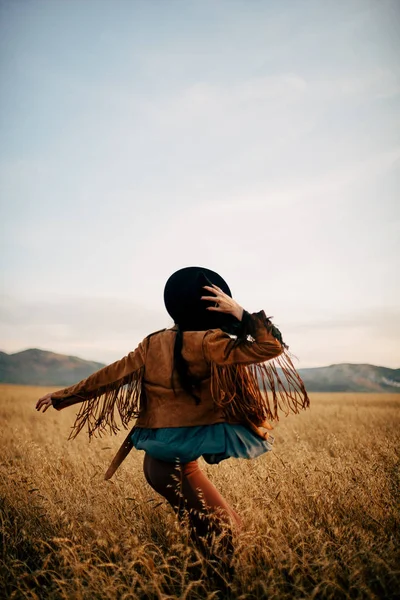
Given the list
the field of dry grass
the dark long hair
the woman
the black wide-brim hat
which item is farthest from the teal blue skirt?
the black wide-brim hat

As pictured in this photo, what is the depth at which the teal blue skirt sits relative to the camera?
102 inches

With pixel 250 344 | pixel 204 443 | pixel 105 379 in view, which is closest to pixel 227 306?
pixel 250 344

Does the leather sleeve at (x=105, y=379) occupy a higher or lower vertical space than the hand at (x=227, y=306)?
lower

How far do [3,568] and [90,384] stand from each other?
1450 millimetres

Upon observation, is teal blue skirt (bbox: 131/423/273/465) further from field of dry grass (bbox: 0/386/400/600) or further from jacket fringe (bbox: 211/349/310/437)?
field of dry grass (bbox: 0/386/400/600)

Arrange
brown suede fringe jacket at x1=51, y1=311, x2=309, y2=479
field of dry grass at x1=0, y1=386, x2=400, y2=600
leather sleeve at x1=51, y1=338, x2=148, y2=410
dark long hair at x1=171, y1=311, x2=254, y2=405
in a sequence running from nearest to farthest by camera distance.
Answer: field of dry grass at x1=0, y1=386, x2=400, y2=600 < brown suede fringe jacket at x1=51, y1=311, x2=309, y2=479 < dark long hair at x1=171, y1=311, x2=254, y2=405 < leather sleeve at x1=51, y1=338, x2=148, y2=410

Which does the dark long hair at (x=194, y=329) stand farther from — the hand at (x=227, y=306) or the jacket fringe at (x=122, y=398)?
the jacket fringe at (x=122, y=398)

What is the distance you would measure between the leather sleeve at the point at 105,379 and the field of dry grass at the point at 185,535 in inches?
31.2

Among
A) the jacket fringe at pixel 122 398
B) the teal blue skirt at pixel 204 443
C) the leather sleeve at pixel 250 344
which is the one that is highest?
the leather sleeve at pixel 250 344

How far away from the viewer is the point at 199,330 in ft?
9.29

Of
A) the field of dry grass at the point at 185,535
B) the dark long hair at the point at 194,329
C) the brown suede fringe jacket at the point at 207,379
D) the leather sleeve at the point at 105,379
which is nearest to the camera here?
the field of dry grass at the point at 185,535

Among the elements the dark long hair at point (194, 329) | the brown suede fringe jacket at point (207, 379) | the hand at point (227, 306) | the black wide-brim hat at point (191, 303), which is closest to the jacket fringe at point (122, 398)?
the brown suede fringe jacket at point (207, 379)

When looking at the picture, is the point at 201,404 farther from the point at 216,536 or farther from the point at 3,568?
the point at 3,568

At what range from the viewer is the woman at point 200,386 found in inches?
101
